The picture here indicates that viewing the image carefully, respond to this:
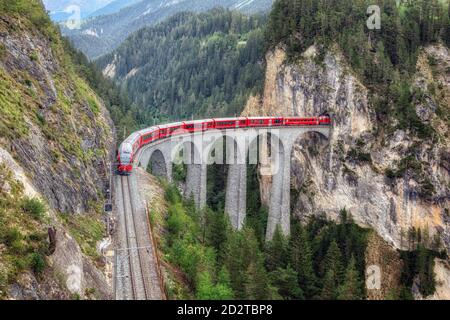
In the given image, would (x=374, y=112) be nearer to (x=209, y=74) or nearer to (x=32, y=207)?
(x=32, y=207)

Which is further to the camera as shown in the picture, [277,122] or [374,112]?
[374,112]

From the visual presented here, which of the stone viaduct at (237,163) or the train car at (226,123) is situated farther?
the train car at (226,123)

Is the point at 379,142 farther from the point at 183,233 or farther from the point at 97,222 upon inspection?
the point at 97,222

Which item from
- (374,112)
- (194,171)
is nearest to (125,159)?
(194,171)

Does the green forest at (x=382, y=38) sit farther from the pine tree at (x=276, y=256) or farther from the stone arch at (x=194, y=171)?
the pine tree at (x=276, y=256)

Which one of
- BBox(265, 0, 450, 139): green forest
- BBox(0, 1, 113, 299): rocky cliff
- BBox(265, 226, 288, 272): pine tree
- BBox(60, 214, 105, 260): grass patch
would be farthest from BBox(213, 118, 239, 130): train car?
BBox(60, 214, 105, 260): grass patch

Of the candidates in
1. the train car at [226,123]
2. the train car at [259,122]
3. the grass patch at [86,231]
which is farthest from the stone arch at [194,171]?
the grass patch at [86,231]
